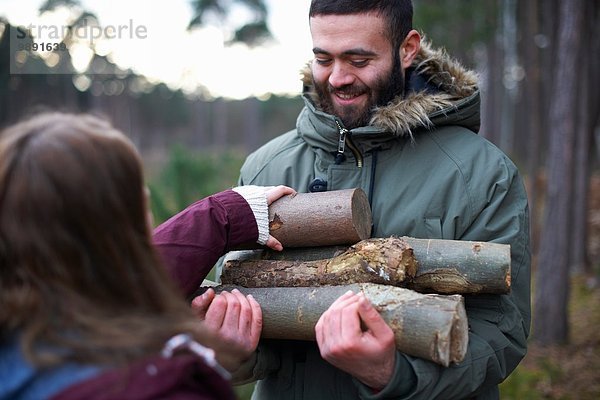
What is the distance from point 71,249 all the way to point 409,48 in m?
1.95

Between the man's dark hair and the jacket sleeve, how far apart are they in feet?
2.41

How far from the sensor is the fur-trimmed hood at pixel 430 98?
2.62m

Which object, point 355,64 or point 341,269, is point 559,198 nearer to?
point 355,64

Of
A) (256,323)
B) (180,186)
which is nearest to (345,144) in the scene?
(256,323)

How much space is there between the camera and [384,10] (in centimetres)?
274

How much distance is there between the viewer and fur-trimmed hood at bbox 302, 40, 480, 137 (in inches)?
103

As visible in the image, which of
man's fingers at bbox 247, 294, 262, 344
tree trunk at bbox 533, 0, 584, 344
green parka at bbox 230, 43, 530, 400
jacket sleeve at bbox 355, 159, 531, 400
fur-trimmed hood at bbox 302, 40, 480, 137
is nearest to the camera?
jacket sleeve at bbox 355, 159, 531, 400

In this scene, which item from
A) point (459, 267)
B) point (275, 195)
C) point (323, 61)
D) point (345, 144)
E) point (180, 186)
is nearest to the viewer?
point (459, 267)

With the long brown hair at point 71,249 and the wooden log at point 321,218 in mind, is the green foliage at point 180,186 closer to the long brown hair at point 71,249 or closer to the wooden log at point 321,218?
the wooden log at point 321,218

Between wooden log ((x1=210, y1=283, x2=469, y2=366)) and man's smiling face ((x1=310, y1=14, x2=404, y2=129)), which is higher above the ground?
man's smiling face ((x1=310, y1=14, x2=404, y2=129))

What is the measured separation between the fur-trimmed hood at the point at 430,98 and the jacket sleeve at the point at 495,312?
30 cm

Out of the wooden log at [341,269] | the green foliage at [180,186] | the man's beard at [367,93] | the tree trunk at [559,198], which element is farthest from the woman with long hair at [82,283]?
the tree trunk at [559,198]

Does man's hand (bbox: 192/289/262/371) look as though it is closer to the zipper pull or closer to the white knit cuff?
the white knit cuff

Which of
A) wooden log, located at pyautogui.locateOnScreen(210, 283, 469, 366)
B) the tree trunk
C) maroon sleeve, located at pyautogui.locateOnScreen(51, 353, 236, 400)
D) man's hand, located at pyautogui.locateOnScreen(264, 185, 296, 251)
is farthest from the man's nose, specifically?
the tree trunk
